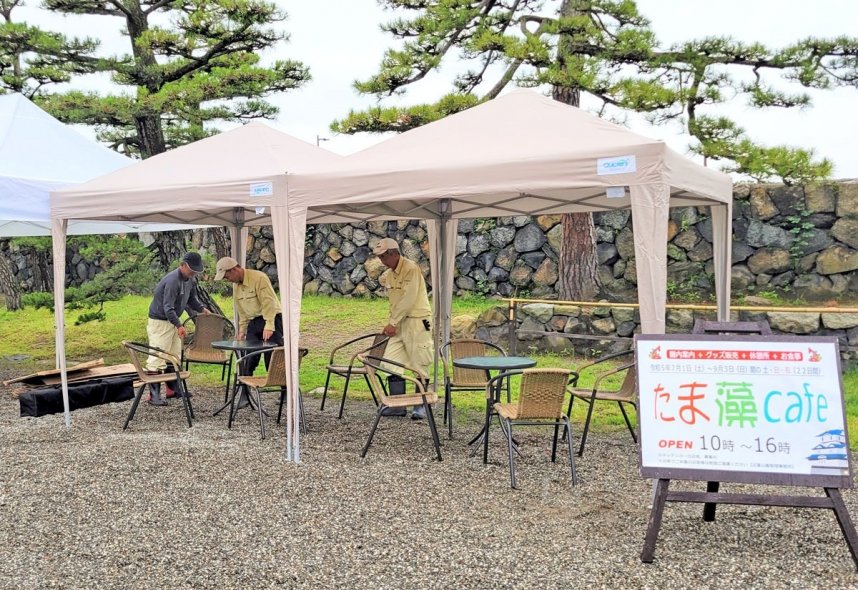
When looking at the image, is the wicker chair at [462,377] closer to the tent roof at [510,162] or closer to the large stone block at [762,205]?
the tent roof at [510,162]

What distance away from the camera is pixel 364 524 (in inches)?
158

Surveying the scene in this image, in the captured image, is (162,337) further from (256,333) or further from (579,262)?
(579,262)

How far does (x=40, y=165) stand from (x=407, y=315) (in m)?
4.10

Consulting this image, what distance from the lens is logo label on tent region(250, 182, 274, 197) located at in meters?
5.31

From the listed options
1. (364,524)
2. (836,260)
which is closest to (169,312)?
(364,524)

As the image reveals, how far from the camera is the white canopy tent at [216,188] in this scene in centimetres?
529

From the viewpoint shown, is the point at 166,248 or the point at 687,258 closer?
the point at 687,258

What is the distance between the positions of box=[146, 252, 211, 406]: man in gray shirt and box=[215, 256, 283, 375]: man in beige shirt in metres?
0.41

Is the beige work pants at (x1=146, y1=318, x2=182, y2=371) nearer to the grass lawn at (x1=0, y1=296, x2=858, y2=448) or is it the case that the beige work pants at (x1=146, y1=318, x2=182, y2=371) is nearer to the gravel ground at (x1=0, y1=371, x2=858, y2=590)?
the gravel ground at (x1=0, y1=371, x2=858, y2=590)

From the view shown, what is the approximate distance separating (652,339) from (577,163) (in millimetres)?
1235

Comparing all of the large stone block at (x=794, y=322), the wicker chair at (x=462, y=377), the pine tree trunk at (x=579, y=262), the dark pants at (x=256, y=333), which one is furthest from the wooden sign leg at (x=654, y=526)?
the pine tree trunk at (x=579, y=262)

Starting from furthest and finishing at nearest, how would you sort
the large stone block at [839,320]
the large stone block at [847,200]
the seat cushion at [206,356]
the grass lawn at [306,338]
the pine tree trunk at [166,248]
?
the pine tree trunk at [166,248]
the large stone block at [847,200]
the large stone block at [839,320]
the grass lawn at [306,338]
the seat cushion at [206,356]

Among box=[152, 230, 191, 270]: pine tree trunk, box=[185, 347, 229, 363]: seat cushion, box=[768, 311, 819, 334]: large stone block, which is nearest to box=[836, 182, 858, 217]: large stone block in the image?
box=[768, 311, 819, 334]: large stone block

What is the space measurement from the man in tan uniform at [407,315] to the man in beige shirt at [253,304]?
101cm
